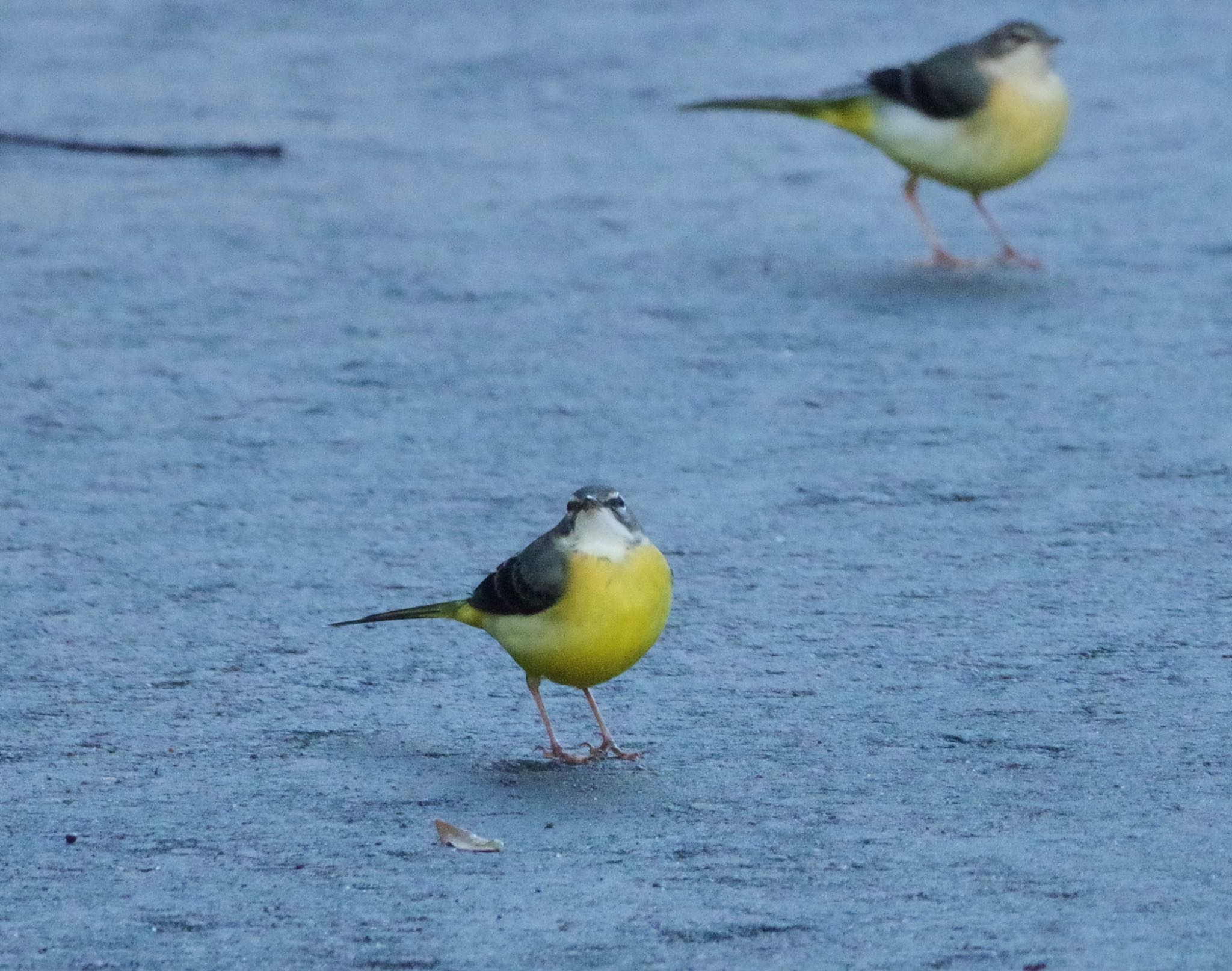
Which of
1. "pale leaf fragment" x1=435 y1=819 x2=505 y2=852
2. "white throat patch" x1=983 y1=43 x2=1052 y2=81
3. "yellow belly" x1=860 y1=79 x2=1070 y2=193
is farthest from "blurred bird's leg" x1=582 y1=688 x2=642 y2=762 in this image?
"white throat patch" x1=983 y1=43 x2=1052 y2=81

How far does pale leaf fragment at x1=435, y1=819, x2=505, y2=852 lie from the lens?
448 centimetres

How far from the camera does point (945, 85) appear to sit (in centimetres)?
910

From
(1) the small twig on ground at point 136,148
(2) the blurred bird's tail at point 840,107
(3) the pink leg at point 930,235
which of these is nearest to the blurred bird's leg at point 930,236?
(3) the pink leg at point 930,235

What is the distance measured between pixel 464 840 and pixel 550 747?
578 mm

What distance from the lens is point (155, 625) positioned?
5.79 metres

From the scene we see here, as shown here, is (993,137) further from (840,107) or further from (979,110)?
(840,107)

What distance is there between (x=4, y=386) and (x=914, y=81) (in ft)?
13.0

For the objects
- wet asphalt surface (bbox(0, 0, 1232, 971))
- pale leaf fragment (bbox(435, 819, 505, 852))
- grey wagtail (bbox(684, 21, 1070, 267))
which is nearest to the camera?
wet asphalt surface (bbox(0, 0, 1232, 971))

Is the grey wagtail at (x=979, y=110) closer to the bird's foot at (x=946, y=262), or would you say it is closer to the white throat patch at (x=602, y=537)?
the bird's foot at (x=946, y=262)

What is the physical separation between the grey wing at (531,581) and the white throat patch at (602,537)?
0.05 metres

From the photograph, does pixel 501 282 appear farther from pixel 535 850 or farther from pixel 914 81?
pixel 535 850

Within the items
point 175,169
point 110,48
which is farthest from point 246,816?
point 110,48

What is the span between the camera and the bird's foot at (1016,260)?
9.48 meters

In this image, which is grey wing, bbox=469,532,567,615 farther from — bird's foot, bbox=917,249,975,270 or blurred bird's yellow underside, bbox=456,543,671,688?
bird's foot, bbox=917,249,975,270
